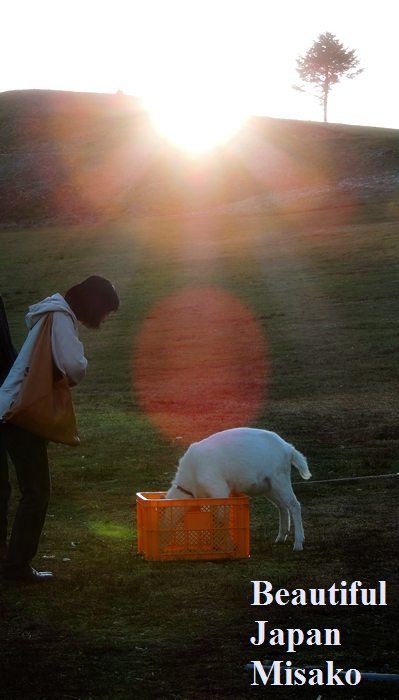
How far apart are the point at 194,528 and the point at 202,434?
26.3 ft

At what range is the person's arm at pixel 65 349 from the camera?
25.9 feet

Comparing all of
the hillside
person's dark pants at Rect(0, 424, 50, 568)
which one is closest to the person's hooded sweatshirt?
person's dark pants at Rect(0, 424, 50, 568)

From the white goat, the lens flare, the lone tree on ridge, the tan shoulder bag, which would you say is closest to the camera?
the tan shoulder bag

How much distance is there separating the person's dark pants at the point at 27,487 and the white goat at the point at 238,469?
152cm

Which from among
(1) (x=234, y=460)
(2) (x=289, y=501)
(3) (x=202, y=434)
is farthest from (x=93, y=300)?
(3) (x=202, y=434)

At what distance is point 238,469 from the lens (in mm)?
9211

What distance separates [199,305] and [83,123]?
61.2 metres

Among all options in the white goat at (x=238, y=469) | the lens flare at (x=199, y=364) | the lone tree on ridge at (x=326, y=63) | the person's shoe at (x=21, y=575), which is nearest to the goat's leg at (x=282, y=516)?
the white goat at (x=238, y=469)

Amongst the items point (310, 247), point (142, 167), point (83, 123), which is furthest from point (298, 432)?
point (83, 123)

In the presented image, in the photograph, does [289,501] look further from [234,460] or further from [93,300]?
[93,300]

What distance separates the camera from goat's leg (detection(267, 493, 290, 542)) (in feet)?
31.5

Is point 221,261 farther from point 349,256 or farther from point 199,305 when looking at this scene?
point 199,305

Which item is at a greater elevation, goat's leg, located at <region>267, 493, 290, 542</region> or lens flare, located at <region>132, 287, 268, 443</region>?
goat's leg, located at <region>267, 493, 290, 542</region>

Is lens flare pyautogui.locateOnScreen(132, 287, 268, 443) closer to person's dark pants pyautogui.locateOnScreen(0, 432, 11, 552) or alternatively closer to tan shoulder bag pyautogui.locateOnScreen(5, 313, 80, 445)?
person's dark pants pyautogui.locateOnScreen(0, 432, 11, 552)
